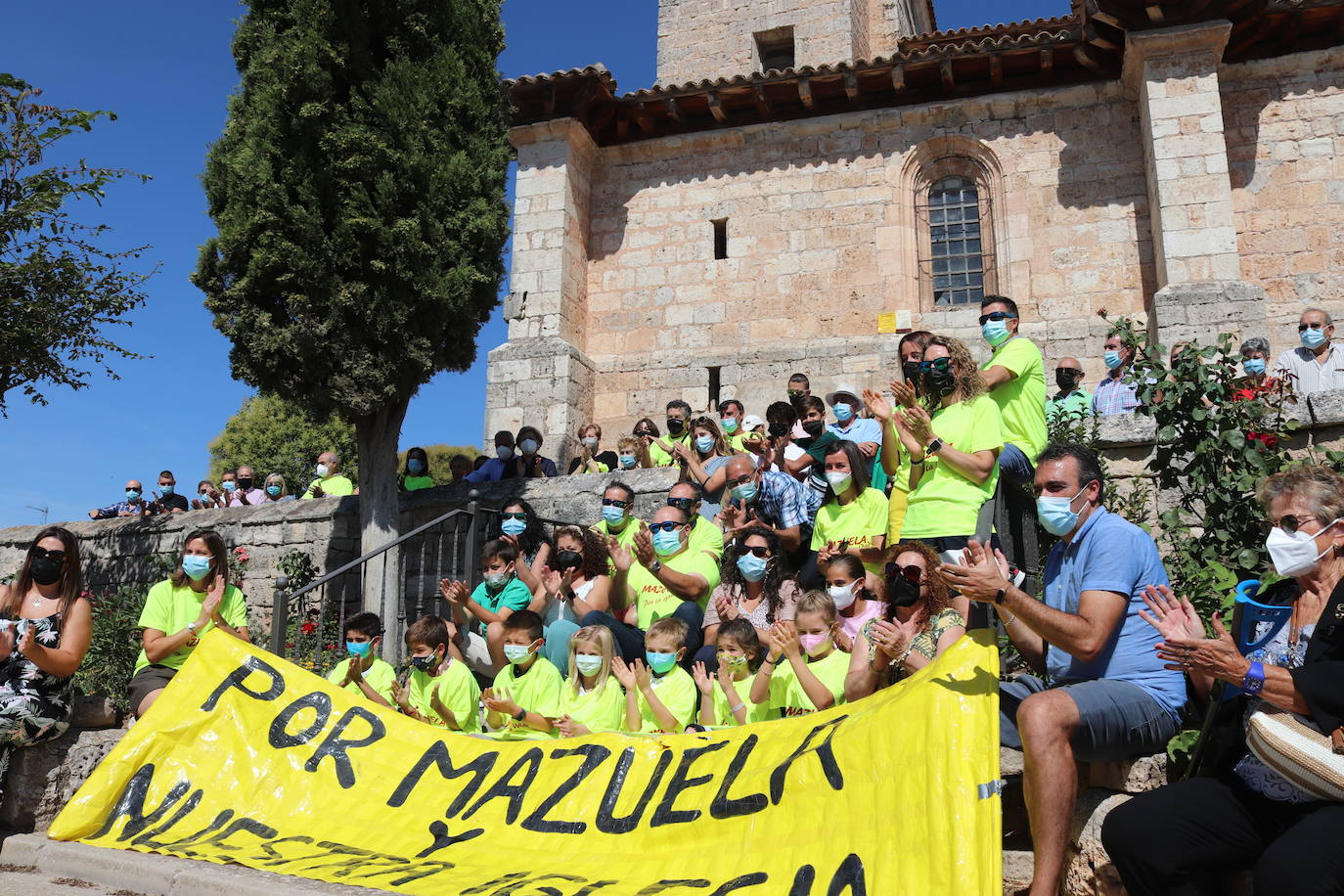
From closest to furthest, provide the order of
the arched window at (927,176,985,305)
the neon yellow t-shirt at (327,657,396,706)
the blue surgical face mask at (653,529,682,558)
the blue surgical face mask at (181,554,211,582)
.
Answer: the blue surgical face mask at (181,554,211,582), the neon yellow t-shirt at (327,657,396,706), the blue surgical face mask at (653,529,682,558), the arched window at (927,176,985,305)

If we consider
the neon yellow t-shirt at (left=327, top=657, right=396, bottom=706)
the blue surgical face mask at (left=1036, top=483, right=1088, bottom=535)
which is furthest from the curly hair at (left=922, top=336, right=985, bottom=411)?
the neon yellow t-shirt at (left=327, top=657, right=396, bottom=706)

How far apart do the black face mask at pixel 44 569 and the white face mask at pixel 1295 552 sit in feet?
18.8

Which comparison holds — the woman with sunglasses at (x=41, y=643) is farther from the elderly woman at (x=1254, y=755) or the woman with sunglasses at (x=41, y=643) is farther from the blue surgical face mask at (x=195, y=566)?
the elderly woman at (x=1254, y=755)

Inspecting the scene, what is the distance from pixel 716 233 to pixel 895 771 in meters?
11.0

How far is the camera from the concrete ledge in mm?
3854

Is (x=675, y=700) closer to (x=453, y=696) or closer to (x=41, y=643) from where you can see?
(x=453, y=696)

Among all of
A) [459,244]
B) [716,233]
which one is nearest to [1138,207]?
[716,233]

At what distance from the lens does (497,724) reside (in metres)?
5.57

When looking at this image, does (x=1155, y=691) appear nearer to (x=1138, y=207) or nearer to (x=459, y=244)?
(x=459, y=244)

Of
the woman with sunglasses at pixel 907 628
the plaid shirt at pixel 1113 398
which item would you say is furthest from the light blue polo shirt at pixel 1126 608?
the plaid shirt at pixel 1113 398

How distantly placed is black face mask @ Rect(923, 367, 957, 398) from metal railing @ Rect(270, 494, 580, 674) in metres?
4.03

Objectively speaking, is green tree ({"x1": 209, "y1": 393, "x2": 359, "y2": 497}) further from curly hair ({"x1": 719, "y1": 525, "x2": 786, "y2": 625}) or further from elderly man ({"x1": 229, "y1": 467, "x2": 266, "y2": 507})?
curly hair ({"x1": 719, "y1": 525, "x2": 786, "y2": 625})

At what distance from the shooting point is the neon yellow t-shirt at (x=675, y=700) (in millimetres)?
5086

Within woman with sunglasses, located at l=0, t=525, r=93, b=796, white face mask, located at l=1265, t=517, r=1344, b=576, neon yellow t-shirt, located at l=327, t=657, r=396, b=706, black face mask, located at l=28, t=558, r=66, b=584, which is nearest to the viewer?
white face mask, located at l=1265, t=517, r=1344, b=576
